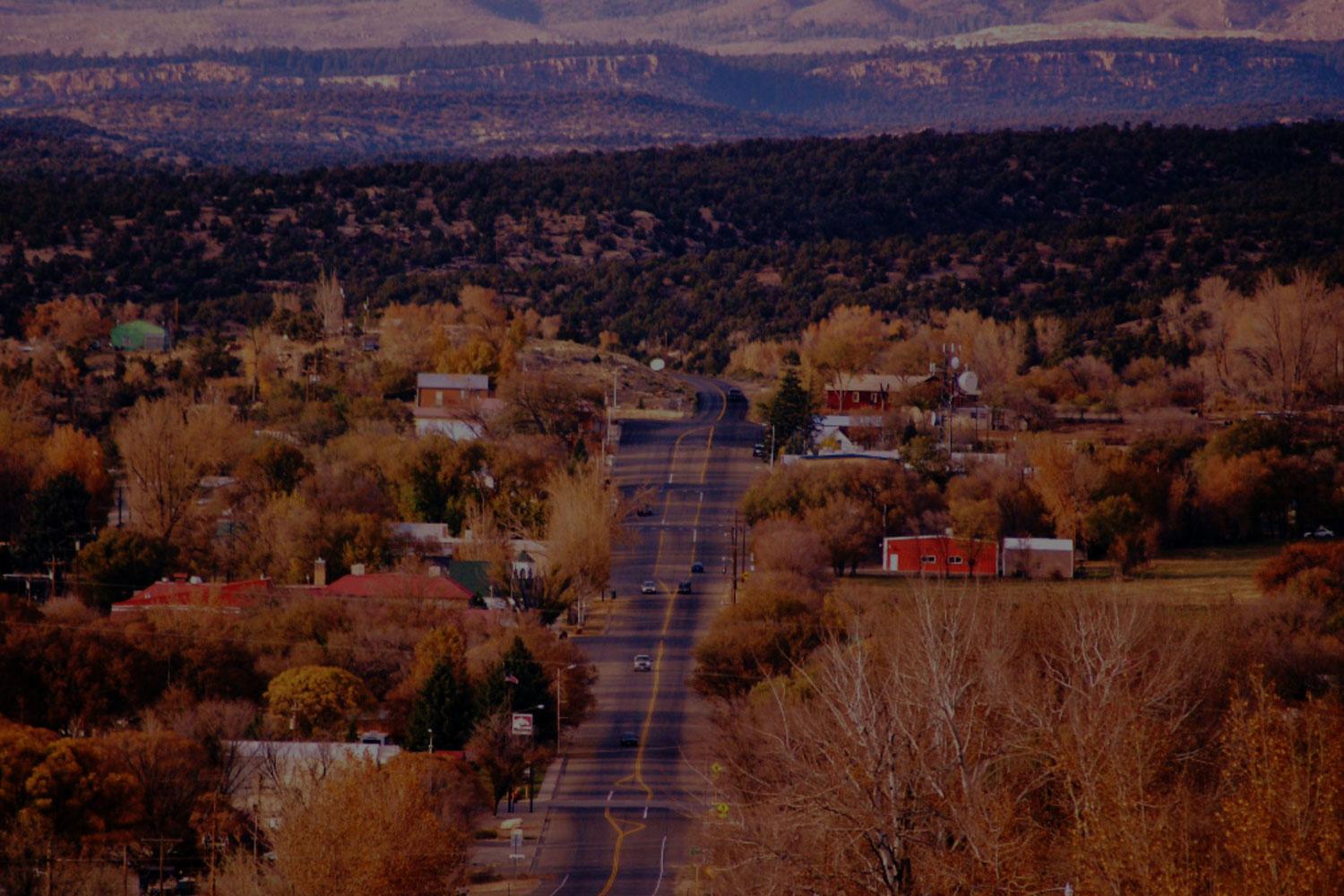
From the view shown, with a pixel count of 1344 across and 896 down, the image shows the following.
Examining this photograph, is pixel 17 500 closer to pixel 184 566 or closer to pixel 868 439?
pixel 184 566

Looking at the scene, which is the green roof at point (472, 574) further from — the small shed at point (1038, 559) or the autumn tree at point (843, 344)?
the autumn tree at point (843, 344)

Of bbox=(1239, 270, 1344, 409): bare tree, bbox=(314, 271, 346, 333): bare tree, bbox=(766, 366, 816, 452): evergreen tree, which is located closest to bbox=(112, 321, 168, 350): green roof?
bbox=(314, 271, 346, 333): bare tree

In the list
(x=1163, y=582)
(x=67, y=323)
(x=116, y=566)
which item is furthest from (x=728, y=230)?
(x=116, y=566)

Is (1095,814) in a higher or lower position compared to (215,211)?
higher

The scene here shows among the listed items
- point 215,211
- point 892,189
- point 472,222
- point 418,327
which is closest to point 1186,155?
point 892,189

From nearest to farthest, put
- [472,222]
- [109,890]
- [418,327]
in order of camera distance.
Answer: [109,890]
[418,327]
[472,222]

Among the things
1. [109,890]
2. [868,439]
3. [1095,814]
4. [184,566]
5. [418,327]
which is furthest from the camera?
[418,327]

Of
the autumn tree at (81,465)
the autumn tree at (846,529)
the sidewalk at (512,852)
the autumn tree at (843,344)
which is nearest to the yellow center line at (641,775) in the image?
the sidewalk at (512,852)
